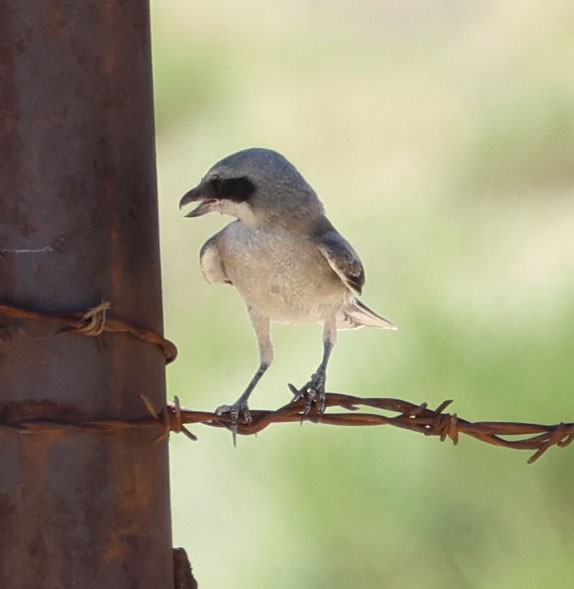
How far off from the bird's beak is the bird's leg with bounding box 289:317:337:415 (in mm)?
636

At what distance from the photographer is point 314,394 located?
3959 millimetres

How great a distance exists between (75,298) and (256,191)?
144 cm

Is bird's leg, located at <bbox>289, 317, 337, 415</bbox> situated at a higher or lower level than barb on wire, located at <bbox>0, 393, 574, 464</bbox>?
higher

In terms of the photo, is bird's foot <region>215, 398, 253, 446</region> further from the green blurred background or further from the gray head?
the green blurred background

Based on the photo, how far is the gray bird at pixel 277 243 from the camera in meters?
4.34

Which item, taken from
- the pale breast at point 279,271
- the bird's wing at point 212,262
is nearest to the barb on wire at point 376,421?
the pale breast at point 279,271

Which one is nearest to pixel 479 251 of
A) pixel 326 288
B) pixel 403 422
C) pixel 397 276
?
pixel 397 276

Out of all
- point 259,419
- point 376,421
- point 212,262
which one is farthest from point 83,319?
point 212,262

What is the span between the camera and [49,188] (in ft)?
10.0

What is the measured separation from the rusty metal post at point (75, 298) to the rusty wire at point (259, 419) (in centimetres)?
3

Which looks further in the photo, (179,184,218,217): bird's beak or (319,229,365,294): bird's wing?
(319,229,365,294): bird's wing

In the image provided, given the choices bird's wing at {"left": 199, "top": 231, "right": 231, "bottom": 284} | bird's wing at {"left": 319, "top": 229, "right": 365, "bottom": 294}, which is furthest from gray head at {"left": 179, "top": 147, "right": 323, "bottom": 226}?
bird's wing at {"left": 199, "top": 231, "right": 231, "bottom": 284}

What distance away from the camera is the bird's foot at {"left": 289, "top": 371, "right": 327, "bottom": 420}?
3.41m

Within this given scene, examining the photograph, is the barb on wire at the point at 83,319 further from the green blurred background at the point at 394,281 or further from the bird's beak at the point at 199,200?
the green blurred background at the point at 394,281
